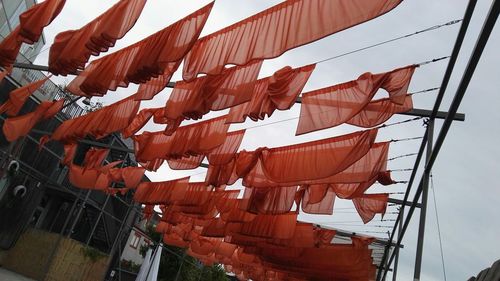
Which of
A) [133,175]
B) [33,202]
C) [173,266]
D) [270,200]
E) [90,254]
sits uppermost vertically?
[133,175]

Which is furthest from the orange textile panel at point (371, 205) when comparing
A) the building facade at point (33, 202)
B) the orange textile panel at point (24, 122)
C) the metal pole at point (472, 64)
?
the building facade at point (33, 202)

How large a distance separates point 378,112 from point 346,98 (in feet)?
1.76

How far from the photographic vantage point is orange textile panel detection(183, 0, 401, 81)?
386 cm

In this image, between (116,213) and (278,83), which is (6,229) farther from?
(278,83)

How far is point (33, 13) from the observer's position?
6.45 meters

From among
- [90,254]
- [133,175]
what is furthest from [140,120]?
[90,254]

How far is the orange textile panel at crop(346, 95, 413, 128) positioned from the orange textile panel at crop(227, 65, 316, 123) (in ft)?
2.78

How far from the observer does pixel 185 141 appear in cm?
782

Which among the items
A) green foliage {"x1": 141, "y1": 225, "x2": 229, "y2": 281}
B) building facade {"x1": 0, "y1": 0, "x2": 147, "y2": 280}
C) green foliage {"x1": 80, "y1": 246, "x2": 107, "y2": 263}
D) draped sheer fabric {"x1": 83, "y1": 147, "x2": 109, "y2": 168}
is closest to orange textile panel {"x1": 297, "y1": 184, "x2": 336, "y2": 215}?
draped sheer fabric {"x1": 83, "y1": 147, "x2": 109, "y2": 168}

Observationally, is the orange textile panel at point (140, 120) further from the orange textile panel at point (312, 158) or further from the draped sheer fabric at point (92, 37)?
the orange textile panel at point (312, 158)

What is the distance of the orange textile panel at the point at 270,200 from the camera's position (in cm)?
909

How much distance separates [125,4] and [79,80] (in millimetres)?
2250

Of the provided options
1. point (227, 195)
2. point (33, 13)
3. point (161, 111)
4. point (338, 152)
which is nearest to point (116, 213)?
point (227, 195)

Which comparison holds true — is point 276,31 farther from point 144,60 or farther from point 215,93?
point 144,60
